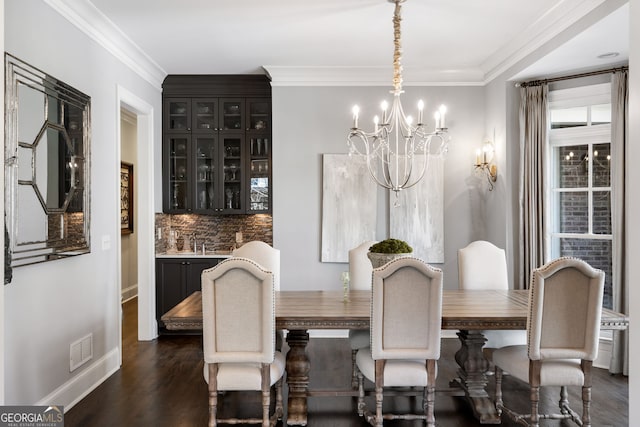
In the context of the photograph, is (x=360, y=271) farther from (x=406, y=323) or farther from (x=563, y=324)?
(x=563, y=324)

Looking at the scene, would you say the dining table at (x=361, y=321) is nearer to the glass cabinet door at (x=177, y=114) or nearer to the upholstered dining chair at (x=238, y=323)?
the upholstered dining chair at (x=238, y=323)

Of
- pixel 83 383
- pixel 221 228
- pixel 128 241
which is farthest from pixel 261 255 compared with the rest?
pixel 128 241

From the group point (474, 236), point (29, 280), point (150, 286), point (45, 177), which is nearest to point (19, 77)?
point (45, 177)

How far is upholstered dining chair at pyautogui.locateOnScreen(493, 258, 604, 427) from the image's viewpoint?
2582 millimetres

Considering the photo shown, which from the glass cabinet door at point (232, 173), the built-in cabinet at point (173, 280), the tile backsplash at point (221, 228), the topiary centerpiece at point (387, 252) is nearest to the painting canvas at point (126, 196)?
the tile backsplash at point (221, 228)

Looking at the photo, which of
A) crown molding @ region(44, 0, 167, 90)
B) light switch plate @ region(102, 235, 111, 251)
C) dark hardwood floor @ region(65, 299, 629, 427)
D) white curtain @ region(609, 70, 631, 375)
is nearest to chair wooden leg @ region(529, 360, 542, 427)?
dark hardwood floor @ region(65, 299, 629, 427)

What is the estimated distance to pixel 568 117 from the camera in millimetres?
4406

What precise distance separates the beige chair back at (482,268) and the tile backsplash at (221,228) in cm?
265

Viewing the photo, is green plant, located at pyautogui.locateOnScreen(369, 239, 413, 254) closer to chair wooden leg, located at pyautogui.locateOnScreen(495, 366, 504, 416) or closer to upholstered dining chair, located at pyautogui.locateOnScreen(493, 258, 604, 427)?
upholstered dining chair, located at pyautogui.locateOnScreen(493, 258, 604, 427)

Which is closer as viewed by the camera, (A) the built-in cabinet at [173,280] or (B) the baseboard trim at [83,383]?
(B) the baseboard trim at [83,383]

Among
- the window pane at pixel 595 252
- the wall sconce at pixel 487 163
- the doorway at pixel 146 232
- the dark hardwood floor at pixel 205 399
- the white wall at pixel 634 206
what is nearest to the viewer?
the white wall at pixel 634 206

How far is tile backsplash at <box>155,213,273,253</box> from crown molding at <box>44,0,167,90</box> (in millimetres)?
1651

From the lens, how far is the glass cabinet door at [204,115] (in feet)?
17.7

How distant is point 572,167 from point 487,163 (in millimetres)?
818
